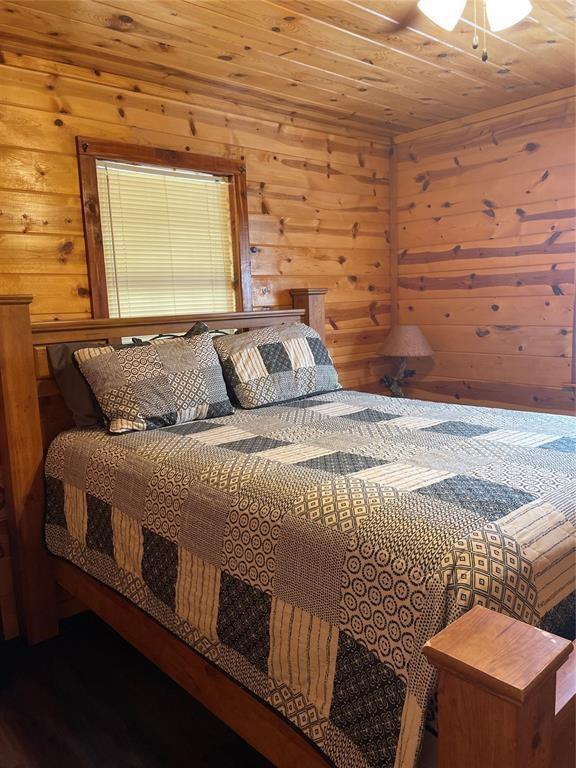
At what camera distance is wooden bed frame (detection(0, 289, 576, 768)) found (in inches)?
31.2

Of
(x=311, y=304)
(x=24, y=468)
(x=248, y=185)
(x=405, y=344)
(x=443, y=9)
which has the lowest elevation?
(x=24, y=468)

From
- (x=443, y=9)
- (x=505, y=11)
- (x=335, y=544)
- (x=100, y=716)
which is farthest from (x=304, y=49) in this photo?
(x=100, y=716)

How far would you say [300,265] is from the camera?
333 cm

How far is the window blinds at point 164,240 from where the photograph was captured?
2.60 m

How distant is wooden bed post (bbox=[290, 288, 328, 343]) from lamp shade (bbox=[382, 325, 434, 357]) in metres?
0.51

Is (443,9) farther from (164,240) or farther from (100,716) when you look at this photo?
(100,716)

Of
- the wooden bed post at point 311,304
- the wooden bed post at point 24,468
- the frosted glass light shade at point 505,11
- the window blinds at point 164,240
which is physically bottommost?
the wooden bed post at point 24,468

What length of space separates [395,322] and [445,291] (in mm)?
426

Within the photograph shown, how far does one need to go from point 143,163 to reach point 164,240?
35 cm

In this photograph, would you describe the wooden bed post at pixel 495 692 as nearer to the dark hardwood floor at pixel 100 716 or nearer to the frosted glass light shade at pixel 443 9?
the dark hardwood floor at pixel 100 716

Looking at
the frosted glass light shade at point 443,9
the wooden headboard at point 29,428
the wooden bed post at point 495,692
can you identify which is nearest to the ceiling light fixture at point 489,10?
the frosted glass light shade at point 443,9

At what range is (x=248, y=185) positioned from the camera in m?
3.05

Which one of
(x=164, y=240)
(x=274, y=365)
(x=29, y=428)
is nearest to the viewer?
(x=29, y=428)

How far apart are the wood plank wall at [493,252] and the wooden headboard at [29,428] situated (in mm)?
2073
